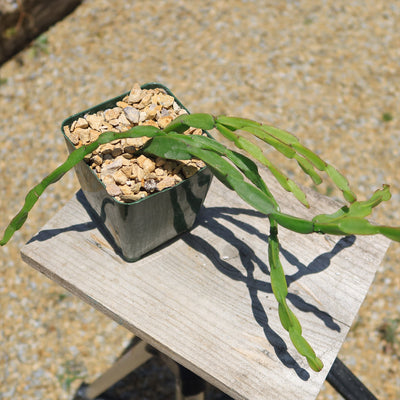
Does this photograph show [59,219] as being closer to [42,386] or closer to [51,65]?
[42,386]

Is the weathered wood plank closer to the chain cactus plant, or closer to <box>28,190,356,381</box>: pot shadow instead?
<box>28,190,356,381</box>: pot shadow

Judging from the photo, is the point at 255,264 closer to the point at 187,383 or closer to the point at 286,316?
the point at 286,316

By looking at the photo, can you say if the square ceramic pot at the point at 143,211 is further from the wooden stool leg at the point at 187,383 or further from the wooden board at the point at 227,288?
the wooden stool leg at the point at 187,383

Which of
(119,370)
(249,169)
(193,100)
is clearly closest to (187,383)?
(119,370)

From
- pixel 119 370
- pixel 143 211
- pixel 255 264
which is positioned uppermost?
pixel 143 211

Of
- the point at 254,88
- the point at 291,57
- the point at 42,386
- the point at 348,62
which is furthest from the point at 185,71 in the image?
the point at 42,386
